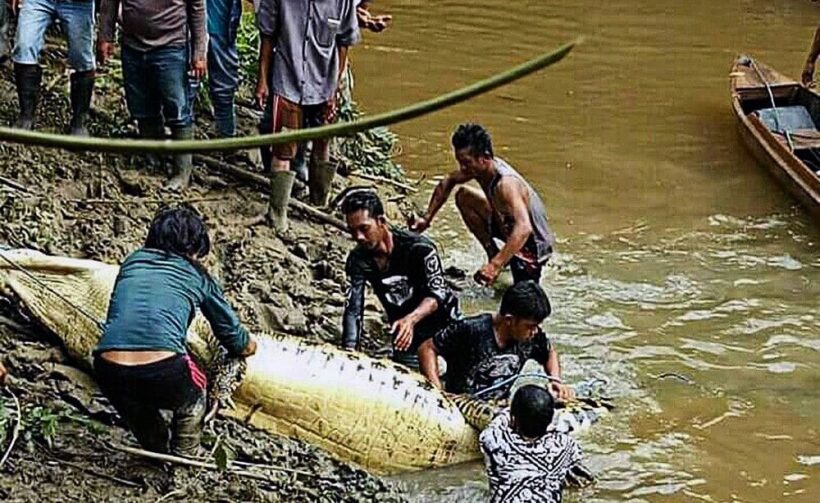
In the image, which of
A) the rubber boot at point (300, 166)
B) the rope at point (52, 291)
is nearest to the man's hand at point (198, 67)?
the rubber boot at point (300, 166)

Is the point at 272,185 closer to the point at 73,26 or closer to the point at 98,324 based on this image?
the point at 73,26

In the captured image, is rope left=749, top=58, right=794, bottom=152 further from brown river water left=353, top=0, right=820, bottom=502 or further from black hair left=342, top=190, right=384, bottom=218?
black hair left=342, top=190, right=384, bottom=218

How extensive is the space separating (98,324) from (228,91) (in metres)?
2.62

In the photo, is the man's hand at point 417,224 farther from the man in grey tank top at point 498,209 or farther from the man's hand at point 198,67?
the man's hand at point 198,67

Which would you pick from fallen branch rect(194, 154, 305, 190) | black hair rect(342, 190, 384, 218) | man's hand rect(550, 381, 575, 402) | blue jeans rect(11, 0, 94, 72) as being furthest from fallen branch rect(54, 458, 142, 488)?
fallen branch rect(194, 154, 305, 190)

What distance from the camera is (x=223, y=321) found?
194 inches

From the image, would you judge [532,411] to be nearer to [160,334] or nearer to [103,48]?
[160,334]

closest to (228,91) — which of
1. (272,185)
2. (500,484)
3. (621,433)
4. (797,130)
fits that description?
(272,185)

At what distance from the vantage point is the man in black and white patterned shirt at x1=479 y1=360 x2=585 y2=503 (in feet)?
15.5

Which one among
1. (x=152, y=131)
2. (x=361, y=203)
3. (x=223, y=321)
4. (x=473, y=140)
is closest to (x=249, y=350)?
(x=223, y=321)

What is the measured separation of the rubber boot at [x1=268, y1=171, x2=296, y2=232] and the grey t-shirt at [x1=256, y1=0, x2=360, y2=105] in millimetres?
445

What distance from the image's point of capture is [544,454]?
4.73 meters

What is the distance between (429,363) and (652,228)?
13.6 feet

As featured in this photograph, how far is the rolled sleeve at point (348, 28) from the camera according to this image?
7152 mm
